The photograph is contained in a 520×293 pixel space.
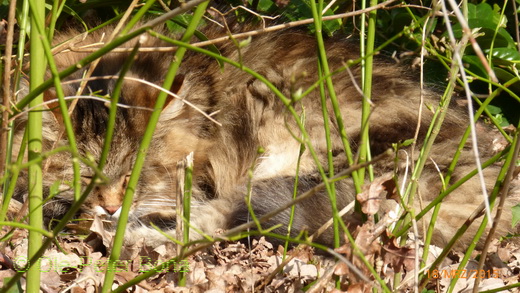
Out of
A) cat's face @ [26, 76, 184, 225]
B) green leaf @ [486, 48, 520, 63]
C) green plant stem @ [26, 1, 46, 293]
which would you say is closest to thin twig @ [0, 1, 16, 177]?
green plant stem @ [26, 1, 46, 293]

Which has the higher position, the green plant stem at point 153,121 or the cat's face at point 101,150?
A: the green plant stem at point 153,121

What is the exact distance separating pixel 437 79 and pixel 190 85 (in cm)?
150

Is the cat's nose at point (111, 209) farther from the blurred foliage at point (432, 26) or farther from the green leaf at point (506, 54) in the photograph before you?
the green leaf at point (506, 54)


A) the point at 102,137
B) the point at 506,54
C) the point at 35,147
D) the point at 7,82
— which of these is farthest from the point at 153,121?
the point at 506,54

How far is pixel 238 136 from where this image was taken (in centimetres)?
317

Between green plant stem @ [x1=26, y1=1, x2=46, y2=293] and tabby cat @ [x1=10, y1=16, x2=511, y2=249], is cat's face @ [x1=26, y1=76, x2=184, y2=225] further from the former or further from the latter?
green plant stem @ [x1=26, y1=1, x2=46, y2=293]

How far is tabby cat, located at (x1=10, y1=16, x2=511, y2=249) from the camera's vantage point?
264 centimetres

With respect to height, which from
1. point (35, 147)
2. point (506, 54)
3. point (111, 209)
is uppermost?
point (35, 147)

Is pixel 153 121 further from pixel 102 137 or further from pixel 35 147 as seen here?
pixel 102 137

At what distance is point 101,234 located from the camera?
2361 millimetres

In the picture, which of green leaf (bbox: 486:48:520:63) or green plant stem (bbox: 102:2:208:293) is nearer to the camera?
green plant stem (bbox: 102:2:208:293)

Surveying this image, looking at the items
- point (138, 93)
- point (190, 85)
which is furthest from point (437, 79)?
point (138, 93)

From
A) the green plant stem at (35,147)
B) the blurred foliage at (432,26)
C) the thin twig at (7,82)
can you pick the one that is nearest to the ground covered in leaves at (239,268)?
the green plant stem at (35,147)

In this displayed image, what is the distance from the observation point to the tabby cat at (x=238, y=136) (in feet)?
8.66
